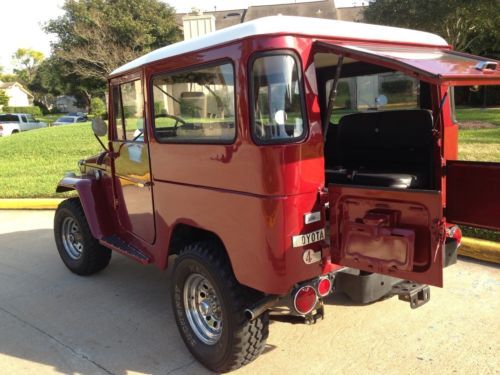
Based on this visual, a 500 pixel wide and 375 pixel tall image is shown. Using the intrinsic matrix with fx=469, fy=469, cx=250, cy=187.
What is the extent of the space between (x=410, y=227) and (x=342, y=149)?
1704mm

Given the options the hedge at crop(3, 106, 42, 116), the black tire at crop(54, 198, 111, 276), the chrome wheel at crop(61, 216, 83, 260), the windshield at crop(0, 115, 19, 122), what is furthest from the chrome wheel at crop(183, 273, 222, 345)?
the hedge at crop(3, 106, 42, 116)

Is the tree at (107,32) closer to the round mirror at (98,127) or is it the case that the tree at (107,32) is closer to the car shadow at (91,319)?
the car shadow at (91,319)

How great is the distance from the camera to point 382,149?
12.6 ft

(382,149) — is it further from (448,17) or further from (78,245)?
(448,17)

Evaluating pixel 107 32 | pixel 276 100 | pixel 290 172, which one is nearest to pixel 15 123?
pixel 107 32

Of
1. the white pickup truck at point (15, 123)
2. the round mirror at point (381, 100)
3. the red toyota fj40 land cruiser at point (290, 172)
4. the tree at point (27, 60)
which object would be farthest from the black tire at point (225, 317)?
the tree at point (27, 60)

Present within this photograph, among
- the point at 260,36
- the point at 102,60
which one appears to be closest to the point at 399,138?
the point at 260,36

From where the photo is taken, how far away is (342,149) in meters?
4.11

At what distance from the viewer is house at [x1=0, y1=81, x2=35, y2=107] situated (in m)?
76.0

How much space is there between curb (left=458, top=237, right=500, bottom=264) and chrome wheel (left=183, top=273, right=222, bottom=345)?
2950 mm

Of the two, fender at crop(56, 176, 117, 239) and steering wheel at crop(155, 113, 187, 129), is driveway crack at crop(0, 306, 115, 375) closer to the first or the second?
fender at crop(56, 176, 117, 239)

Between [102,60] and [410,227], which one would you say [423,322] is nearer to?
[410,227]

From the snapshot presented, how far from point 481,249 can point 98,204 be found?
385 cm

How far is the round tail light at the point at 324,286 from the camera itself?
284 centimetres
